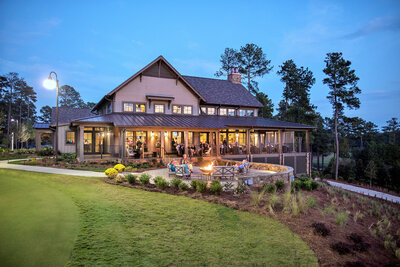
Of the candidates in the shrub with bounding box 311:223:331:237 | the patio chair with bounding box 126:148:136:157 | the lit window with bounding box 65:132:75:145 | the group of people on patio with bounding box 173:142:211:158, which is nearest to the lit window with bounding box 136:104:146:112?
the patio chair with bounding box 126:148:136:157

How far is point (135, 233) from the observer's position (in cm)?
574

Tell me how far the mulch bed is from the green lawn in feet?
1.33

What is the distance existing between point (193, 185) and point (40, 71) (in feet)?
600

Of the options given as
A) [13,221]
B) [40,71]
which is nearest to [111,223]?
[13,221]

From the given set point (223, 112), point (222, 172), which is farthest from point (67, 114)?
point (222, 172)

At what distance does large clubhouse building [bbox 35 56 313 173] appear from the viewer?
19.0 m

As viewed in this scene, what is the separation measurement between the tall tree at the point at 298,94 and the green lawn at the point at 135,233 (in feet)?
110

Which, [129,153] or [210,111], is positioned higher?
[210,111]

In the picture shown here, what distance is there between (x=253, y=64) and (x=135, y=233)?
3713cm

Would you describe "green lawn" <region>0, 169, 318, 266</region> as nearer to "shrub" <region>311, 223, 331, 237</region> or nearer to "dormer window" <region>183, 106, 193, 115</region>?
"shrub" <region>311, 223, 331, 237</region>

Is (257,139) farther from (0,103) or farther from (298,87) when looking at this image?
(0,103)

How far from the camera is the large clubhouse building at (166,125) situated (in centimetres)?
1895

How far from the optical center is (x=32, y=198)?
26.3ft

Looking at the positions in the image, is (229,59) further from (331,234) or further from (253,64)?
(331,234)
